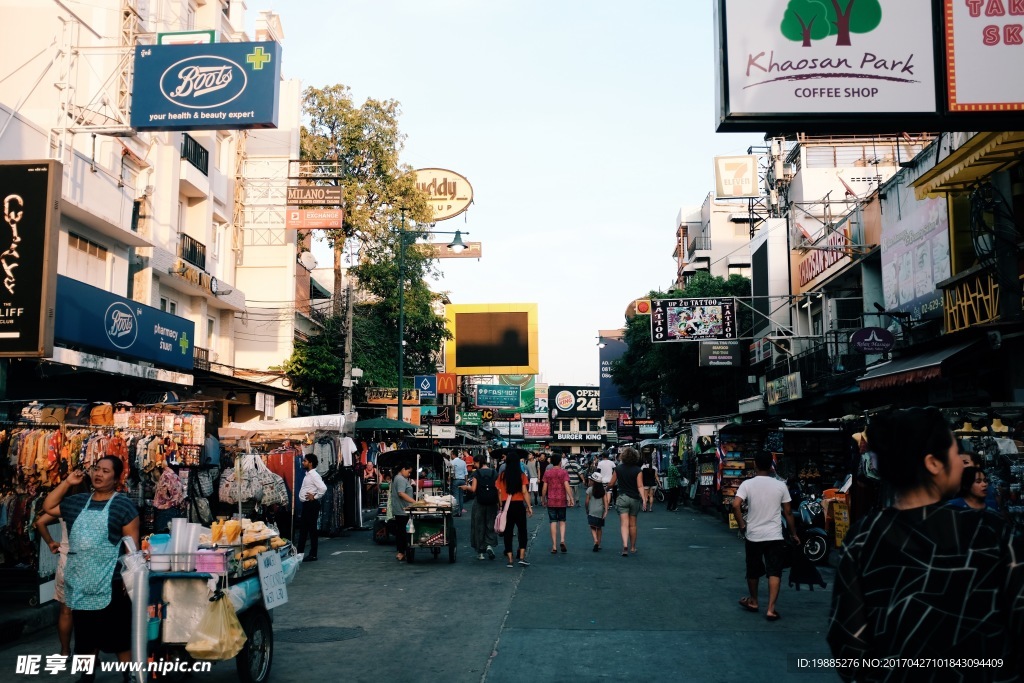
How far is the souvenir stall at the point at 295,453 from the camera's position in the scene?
1681 centimetres

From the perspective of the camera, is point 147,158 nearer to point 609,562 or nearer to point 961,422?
point 609,562

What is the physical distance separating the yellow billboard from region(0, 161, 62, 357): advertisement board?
44552mm

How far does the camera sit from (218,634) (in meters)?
6.32

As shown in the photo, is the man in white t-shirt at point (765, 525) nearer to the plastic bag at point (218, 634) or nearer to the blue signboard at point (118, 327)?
the plastic bag at point (218, 634)

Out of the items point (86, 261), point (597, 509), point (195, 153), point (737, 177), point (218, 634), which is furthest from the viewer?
point (737, 177)

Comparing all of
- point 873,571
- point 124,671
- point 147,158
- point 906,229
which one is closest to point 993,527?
point 873,571

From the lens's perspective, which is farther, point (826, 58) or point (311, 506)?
point (311, 506)

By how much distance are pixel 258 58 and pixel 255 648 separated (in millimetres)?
14410

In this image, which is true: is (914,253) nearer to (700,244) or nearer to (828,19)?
(828,19)

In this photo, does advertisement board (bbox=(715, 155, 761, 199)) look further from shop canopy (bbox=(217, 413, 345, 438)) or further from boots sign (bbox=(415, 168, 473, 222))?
shop canopy (bbox=(217, 413, 345, 438))

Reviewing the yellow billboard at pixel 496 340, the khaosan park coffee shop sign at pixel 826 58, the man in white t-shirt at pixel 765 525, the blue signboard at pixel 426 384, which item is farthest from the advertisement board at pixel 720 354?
the man in white t-shirt at pixel 765 525

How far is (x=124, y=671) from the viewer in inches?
257

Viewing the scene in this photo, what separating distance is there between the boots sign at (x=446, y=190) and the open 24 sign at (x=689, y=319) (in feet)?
60.0

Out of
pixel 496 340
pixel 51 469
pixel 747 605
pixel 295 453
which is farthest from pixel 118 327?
pixel 496 340
